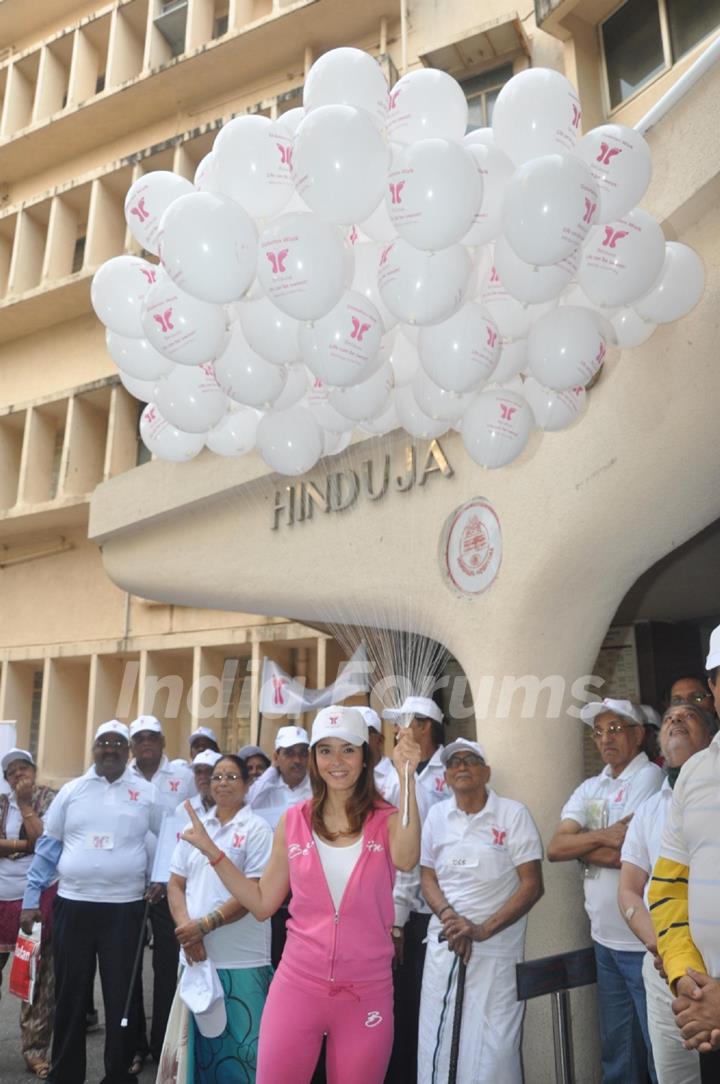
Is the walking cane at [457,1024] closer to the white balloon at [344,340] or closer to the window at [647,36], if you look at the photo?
the white balloon at [344,340]

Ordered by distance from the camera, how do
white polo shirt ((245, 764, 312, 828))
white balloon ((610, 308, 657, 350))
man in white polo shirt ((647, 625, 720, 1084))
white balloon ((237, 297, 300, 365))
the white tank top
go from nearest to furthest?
1. man in white polo shirt ((647, 625, 720, 1084))
2. the white tank top
3. white balloon ((237, 297, 300, 365))
4. white balloon ((610, 308, 657, 350))
5. white polo shirt ((245, 764, 312, 828))

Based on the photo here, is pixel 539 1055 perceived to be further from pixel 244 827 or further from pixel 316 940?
pixel 316 940

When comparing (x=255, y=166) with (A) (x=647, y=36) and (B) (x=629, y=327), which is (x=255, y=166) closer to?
(B) (x=629, y=327)

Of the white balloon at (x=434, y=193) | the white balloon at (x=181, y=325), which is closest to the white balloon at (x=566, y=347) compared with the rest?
the white balloon at (x=434, y=193)

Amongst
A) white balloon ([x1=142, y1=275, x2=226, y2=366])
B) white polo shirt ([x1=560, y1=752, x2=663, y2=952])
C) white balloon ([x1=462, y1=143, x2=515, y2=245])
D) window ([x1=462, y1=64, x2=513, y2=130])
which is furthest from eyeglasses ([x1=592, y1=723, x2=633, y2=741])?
window ([x1=462, y1=64, x2=513, y2=130])

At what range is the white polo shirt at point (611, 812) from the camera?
12.9 feet

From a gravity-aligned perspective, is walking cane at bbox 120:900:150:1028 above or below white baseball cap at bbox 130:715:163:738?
below

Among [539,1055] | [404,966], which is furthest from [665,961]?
[539,1055]

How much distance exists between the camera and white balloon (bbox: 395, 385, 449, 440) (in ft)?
14.9

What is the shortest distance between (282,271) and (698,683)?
2.82 metres

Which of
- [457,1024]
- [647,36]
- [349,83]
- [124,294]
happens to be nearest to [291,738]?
[457,1024]

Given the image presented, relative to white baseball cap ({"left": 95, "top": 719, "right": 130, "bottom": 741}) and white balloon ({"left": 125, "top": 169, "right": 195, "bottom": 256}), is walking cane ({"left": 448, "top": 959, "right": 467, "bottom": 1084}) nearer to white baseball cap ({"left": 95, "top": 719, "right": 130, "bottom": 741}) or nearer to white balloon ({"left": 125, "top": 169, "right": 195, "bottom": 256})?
white baseball cap ({"left": 95, "top": 719, "right": 130, "bottom": 741})

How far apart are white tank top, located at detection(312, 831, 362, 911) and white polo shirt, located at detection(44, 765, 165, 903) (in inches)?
84.6

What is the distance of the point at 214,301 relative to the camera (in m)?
3.63
